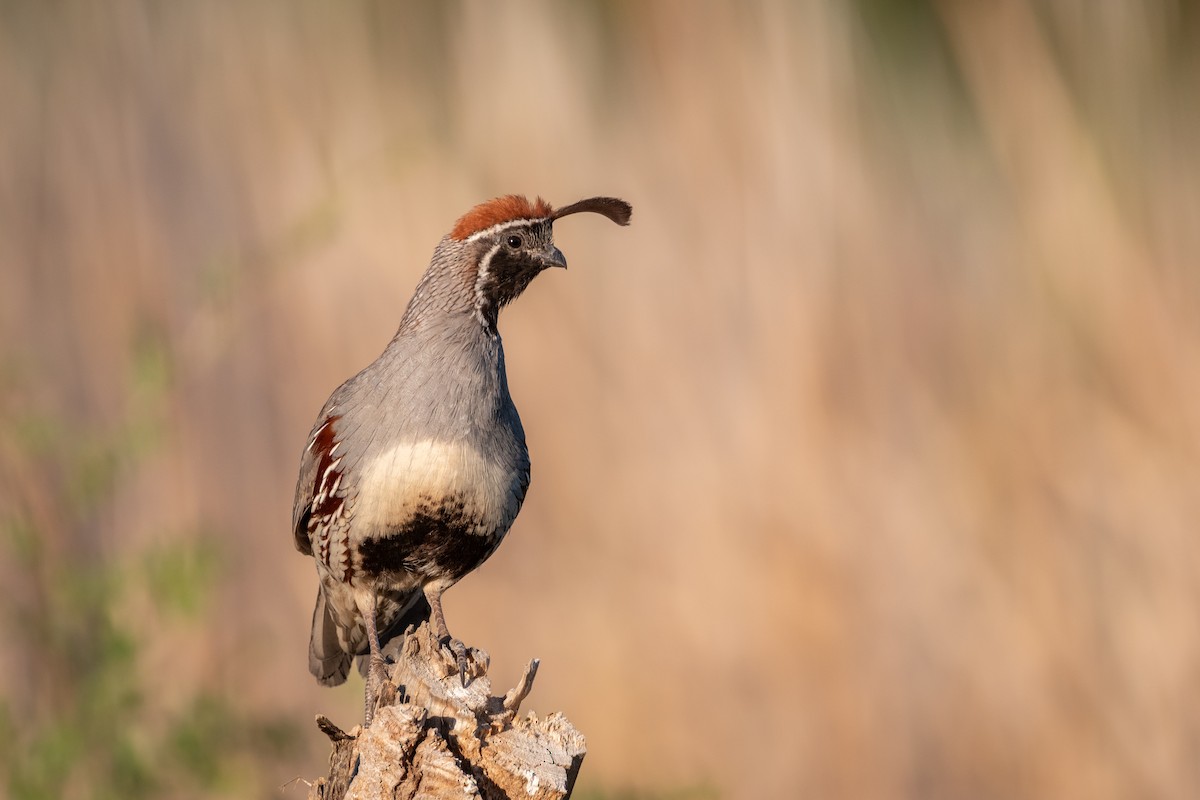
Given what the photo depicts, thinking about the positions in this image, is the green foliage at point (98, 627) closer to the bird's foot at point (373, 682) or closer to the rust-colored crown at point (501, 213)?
the bird's foot at point (373, 682)

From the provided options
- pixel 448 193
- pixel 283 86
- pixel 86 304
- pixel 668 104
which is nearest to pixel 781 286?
pixel 668 104

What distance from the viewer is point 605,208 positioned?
3123mm

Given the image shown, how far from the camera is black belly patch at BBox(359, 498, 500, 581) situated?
9.08ft

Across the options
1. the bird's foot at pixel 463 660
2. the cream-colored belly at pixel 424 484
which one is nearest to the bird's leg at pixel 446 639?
the bird's foot at pixel 463 660

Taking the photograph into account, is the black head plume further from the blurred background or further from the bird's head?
the blurred background

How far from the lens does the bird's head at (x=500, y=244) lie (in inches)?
117

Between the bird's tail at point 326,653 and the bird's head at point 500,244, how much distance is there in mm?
805

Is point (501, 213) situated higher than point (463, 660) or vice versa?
point (501, 213)

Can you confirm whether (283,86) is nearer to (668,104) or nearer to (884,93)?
(668,104)

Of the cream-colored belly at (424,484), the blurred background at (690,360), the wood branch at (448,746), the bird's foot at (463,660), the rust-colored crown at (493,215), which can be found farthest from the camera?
the blurred background at (690,360)

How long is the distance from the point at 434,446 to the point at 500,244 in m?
0.46

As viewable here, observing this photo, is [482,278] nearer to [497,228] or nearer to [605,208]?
[497,228]

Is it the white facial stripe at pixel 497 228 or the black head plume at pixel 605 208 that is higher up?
the black head plume at pixel 605 208

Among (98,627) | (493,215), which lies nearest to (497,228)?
(493,215)
